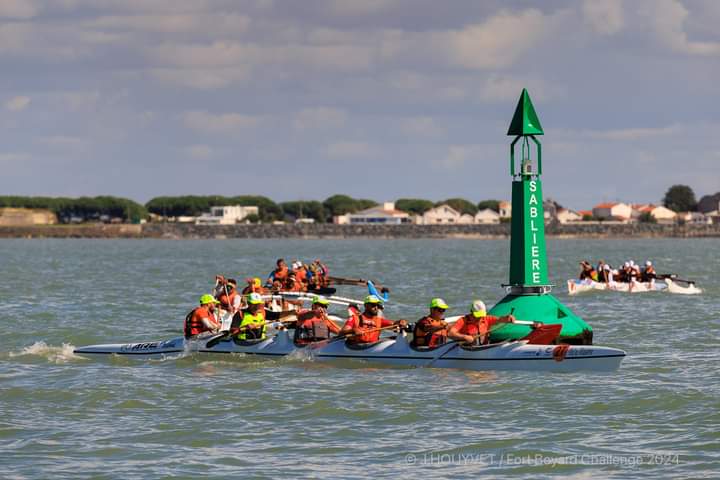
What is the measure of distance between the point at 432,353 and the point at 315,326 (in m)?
2.74

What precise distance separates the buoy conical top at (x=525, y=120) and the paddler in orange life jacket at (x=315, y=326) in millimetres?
5481

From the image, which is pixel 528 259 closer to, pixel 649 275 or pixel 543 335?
pixel 543 335

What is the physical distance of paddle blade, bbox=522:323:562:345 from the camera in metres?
23.1

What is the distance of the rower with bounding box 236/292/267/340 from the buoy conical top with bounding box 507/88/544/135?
655 centimetres

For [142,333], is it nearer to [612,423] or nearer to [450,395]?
[450,395]

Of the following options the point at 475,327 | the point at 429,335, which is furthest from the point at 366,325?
the point at 475,327

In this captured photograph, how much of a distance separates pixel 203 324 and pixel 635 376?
9326 mm

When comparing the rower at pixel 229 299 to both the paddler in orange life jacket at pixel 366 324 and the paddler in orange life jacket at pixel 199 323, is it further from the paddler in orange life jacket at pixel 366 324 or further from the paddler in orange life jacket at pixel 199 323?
the paddler in orange life jacket at pixel 366 324

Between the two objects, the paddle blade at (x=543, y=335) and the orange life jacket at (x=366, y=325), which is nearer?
the paddle blade at (x=543, y=335)

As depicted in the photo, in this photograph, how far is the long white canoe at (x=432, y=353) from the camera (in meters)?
22.1

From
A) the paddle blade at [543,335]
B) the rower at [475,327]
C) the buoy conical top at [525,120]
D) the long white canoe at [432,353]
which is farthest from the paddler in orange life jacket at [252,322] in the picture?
the buoy conical top at [525,120]

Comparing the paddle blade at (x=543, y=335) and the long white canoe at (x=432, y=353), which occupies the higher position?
the paddle blade at (x=543, y=335)

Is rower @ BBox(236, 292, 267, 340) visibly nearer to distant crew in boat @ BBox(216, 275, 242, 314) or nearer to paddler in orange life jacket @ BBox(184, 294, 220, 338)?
paddler in orange life jacket @ BBox(184, 294, 220, 338)

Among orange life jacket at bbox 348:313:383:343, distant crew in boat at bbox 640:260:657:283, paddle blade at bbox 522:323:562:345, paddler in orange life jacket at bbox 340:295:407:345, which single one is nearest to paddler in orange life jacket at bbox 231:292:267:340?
paddler in orange life jacket at bbox 340:295:407:345
